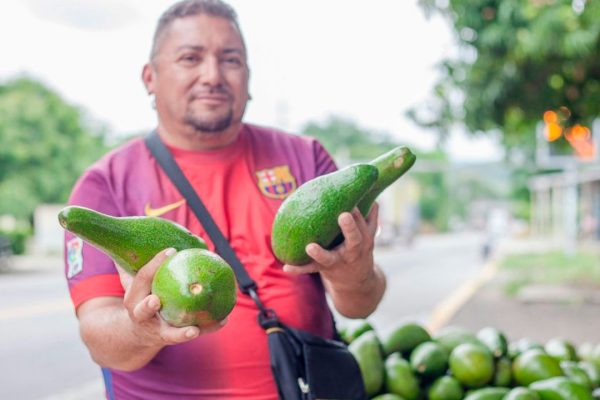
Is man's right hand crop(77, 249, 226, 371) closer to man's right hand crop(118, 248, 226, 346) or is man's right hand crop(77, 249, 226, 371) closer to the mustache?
man's right hand crop(118, 248, 226, 346)

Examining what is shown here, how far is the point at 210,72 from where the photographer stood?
84.3 inches

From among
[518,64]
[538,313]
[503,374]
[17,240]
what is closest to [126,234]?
[503,374]

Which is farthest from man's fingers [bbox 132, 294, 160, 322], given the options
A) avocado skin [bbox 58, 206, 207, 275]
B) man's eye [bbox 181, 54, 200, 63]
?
man's eye [bbox 181, 54, 200, 63]

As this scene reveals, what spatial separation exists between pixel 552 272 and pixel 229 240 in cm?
1557

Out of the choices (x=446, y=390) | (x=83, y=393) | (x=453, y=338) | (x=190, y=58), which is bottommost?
(x=83, y=393)

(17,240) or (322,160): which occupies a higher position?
(322,160)

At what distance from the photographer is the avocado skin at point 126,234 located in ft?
5.15

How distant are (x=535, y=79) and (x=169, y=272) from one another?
8.08 meters

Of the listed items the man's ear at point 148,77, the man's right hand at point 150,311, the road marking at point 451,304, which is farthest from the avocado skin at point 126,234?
the road marking at point 451,304

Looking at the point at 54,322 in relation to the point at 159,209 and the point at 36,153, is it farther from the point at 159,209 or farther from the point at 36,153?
the point at 36,153

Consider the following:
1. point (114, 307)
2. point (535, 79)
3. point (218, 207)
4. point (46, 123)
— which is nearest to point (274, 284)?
point (218, 207)

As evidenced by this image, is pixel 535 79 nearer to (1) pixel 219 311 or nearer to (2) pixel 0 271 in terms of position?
(1) pixel 219 311

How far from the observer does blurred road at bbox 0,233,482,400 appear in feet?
24.5

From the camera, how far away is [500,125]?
31.2 ft
